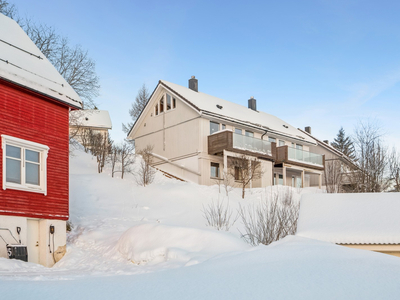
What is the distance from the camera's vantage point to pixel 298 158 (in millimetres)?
33656

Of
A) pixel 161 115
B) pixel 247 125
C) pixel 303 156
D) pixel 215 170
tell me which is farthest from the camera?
pixel 303 156

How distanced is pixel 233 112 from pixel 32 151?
2154 cm

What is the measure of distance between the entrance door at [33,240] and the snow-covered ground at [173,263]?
765mm

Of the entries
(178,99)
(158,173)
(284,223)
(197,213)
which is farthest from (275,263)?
(178,99)

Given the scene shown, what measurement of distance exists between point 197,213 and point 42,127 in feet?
33.0

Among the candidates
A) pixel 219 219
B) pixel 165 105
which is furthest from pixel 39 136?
pixel 165 105

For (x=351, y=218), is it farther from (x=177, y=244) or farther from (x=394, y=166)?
(x=394, y=166)

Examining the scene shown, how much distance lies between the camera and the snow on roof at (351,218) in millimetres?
10492

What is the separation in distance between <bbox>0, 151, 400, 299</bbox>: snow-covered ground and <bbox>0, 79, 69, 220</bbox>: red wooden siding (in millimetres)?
1551

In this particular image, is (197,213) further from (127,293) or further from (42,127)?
(127,293)

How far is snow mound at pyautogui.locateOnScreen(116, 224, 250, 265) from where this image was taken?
10.9 metres

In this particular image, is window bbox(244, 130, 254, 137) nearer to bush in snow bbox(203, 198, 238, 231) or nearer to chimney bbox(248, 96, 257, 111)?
chimney bbox(248, 96, 257, 111)

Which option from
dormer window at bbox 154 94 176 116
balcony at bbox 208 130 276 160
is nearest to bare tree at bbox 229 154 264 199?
balcony at bbox 208 130 276 160

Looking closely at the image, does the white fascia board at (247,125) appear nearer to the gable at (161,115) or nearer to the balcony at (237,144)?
the gable at (161,115)
